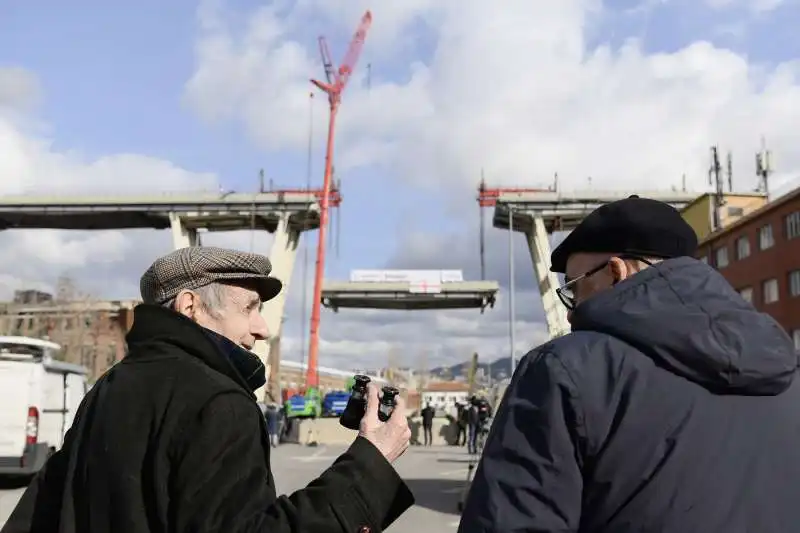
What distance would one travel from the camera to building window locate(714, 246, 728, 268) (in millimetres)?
49716

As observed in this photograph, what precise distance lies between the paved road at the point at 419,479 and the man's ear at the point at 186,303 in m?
8.36

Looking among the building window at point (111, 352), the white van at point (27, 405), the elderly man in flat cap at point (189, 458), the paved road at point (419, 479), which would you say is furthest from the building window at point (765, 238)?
the building window at point (111, 352)

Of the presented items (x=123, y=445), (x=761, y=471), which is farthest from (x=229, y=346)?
(x=761, y=471)

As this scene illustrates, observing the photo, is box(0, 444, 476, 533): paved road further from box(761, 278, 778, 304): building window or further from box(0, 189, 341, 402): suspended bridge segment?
box(0, 189, 341, 402): suspended bridge segment

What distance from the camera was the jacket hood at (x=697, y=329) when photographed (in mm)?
1744

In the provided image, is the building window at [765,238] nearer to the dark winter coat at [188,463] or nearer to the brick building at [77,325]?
the brick building at [77,325]

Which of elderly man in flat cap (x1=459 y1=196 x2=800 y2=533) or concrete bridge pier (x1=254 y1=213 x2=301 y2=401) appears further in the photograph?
concrete bridge pier (x1=254 y1=213 x2=301 y2=401)

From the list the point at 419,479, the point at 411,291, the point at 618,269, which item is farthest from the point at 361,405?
the point at 411,291

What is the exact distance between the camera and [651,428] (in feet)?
5.68

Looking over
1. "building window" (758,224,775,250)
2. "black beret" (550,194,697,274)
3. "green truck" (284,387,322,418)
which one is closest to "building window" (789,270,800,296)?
"building window" (758,224,775,250)

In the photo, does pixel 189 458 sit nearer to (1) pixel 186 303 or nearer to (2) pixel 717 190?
(1) pixel 186 303

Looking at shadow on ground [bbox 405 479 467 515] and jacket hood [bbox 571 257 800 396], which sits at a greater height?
jacket hood [bbox 571 257 800 396]

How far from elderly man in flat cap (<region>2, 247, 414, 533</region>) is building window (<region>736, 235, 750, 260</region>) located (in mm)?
48803

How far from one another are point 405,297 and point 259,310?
215 feet
